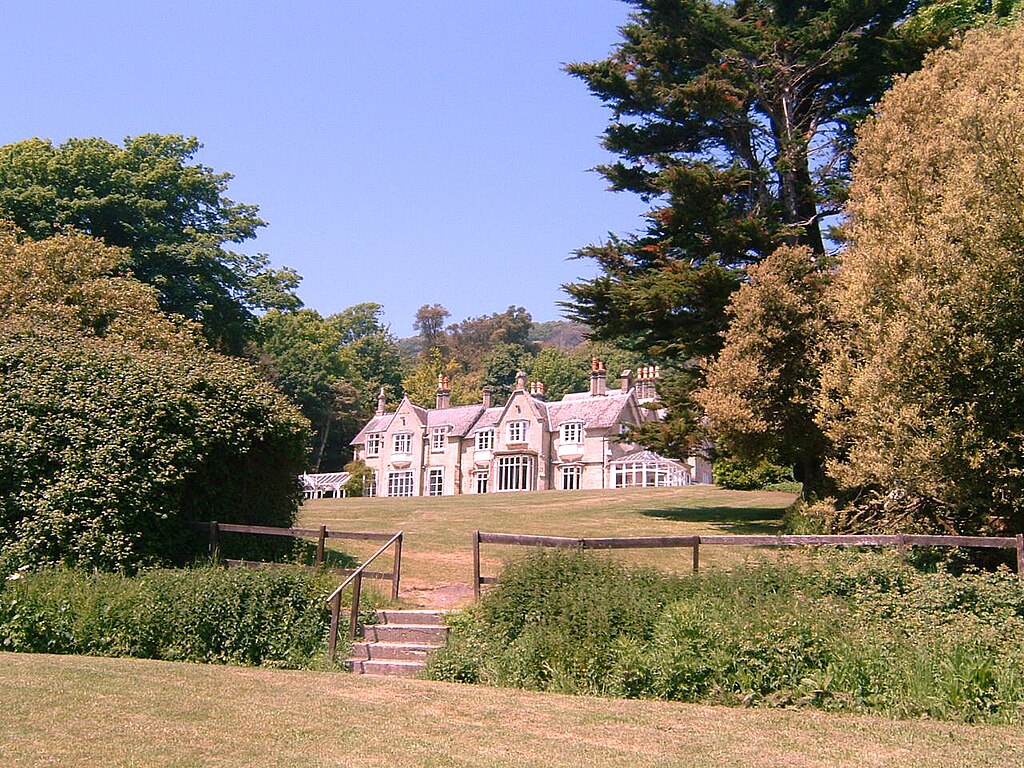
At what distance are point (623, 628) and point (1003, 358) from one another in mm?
8395

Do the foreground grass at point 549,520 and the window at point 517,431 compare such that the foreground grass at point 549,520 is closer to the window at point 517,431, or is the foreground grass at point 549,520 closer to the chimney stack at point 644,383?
the window at point 517,431

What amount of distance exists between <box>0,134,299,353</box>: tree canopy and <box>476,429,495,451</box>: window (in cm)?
2473

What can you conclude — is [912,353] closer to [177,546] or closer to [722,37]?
[177,546]

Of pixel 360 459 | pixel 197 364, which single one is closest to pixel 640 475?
pixel 360 459

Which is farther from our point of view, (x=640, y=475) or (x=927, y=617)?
(x=640, y=475)

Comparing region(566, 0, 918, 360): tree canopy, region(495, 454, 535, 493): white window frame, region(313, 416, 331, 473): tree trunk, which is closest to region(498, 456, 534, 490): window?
region(495, 454, 535, 493): white window frame

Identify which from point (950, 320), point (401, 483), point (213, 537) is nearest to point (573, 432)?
point (401, 483)

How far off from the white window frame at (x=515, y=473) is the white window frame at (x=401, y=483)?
9.35 meters

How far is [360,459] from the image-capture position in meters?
79.1

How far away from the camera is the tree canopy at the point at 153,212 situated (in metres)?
41.2

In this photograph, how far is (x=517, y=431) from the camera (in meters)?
67.5

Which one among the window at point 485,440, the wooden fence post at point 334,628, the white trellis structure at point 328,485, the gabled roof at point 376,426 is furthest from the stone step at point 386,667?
the gabled roof at point 376,426

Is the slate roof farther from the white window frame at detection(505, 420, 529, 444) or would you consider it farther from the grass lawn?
the grass lawn

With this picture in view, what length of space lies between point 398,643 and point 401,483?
62.5 meters
